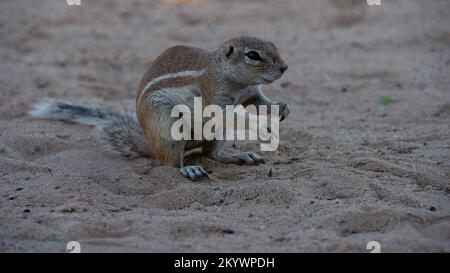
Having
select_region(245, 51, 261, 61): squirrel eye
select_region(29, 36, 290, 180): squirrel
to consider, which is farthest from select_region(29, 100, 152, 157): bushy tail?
select_region(245, 51, 261, 61): squirrel eye

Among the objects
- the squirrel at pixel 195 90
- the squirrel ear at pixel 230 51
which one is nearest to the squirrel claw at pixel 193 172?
the squirrel at pixel 195 90

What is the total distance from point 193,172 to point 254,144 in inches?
40.6

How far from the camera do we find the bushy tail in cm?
532

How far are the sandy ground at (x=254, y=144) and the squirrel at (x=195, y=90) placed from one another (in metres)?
0.13

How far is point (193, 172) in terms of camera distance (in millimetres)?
4734

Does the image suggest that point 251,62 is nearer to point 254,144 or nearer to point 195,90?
point 195,90

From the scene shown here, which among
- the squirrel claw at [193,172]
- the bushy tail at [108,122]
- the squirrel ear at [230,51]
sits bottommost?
the squirrel claw at [193,172]

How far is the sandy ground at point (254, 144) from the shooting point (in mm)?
3621

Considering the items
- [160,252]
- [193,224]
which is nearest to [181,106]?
[193,224]

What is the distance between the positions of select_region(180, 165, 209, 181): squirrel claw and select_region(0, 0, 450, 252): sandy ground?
6 cm

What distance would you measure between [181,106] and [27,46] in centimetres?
456

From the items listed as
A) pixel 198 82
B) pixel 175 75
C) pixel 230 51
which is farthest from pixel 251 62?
pixel 175 75

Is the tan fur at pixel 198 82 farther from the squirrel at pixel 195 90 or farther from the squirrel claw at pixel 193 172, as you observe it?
the squirrel claw at pixel 193 172
